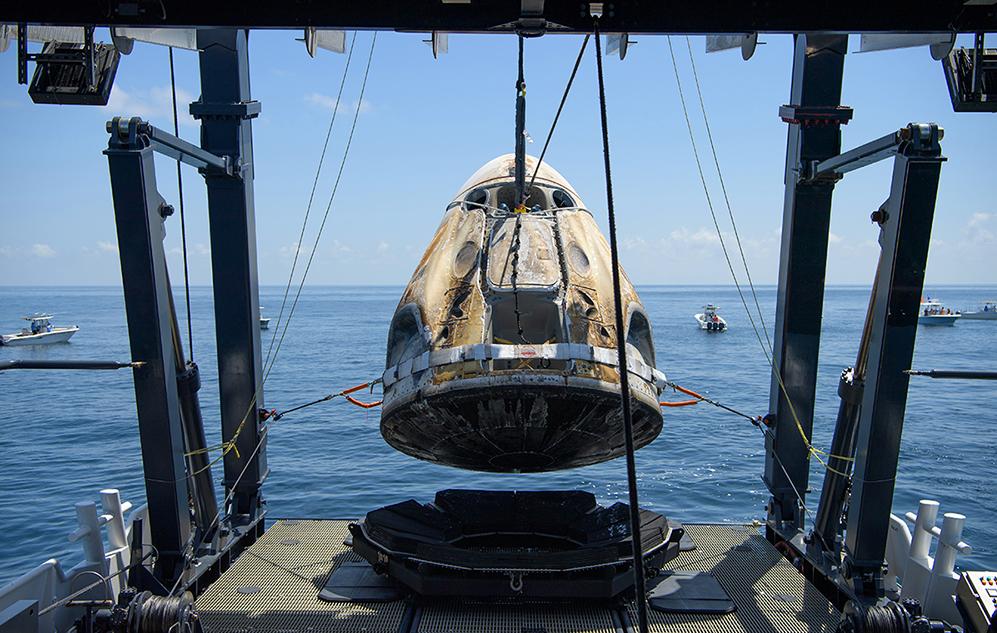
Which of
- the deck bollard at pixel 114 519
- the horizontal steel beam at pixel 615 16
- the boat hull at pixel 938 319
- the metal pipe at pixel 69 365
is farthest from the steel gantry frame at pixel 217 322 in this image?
the boat hull at pixel 938 319

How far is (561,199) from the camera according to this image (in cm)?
1209

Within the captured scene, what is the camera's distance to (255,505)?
11.8 meters

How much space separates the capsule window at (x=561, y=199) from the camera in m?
12.0

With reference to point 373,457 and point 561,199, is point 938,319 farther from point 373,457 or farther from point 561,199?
point 561,199

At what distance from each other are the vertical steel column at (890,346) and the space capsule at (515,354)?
2369 mm

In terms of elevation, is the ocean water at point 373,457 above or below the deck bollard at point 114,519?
below

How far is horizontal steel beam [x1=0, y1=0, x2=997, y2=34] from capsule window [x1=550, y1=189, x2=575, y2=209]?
5158 mm

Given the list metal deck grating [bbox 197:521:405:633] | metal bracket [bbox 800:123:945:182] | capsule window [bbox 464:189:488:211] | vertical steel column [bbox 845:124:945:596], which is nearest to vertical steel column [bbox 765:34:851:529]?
metal bracket [bbox 800:123:945:182]

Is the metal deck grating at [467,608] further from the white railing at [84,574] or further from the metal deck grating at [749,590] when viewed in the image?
the white railing at [84,574]

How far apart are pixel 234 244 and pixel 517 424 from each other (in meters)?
A: 5.36

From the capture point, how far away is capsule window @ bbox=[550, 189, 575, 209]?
39.4 ft

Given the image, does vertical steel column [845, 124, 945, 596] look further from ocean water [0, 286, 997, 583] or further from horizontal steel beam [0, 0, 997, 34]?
ocean water [0, 286, 997, 583]

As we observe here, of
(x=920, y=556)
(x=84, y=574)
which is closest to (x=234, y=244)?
(x=84, y=574)

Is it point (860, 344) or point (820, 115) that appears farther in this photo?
point (820, 115)
